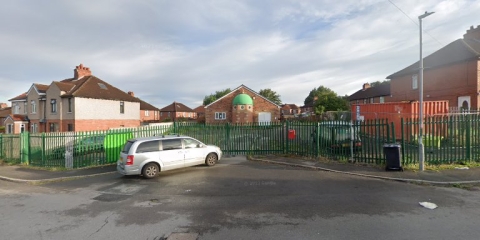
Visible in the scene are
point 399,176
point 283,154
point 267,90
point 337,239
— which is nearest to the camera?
point 337,239

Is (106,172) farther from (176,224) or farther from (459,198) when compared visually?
(459,198)

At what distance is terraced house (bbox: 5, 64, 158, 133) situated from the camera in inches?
1112

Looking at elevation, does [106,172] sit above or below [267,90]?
below

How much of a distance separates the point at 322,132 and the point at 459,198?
17.1ft

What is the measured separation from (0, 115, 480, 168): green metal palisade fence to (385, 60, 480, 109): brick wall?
Answer: 45.8 feet

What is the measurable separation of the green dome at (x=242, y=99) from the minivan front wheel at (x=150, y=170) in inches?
1067

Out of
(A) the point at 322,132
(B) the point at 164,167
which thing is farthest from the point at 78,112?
(A) the point at 322,132

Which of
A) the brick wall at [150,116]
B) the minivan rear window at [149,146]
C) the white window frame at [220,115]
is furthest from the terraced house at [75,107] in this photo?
the minivan rear window at [149,146]

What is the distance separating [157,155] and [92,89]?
1061 inches

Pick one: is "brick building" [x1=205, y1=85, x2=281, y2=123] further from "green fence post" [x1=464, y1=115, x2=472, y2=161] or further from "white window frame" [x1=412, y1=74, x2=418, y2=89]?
"green fence post" [x1=464, y1=115, x2=472, y2=161]

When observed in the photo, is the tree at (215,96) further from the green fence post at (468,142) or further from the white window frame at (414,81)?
the green fence post at (468,142)

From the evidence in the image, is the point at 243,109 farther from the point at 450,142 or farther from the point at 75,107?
the point at 450,142

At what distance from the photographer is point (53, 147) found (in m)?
12.0

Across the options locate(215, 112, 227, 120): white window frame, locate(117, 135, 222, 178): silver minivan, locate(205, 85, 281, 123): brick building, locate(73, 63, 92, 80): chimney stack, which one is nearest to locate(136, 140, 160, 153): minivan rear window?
locate(117, 135, 222, 178): silver minivan
